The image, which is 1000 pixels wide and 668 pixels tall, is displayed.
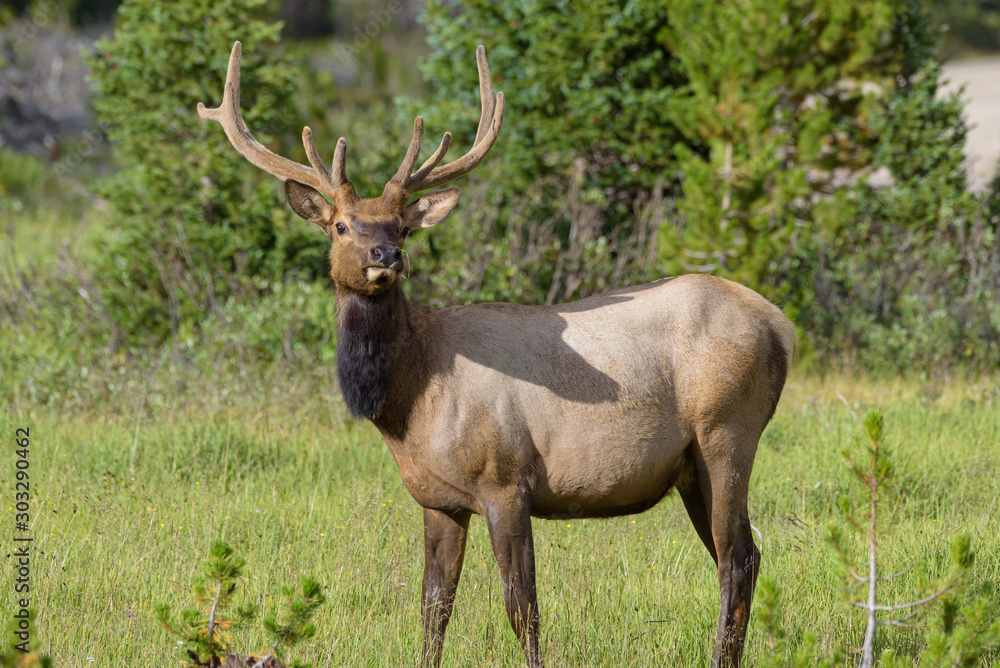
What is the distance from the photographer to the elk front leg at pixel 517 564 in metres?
4.23

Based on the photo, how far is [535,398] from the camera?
444 centimetres

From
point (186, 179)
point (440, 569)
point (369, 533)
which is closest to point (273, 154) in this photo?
point (369, 533)

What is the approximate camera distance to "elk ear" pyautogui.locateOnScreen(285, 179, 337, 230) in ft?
15.5

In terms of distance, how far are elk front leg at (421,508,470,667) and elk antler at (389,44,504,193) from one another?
1.59 m

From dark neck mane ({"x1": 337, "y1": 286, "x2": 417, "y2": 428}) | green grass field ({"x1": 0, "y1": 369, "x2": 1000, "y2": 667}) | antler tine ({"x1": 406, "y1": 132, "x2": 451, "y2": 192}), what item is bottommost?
green grass field ({"x1": 0, "y1": 369, "x2": 1000, "y2": 667})

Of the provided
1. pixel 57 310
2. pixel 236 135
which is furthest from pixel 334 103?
pixel 236 135

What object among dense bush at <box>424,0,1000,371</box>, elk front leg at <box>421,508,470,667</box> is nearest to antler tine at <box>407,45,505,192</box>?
elk front leg at <box>421,508,470,667</box>

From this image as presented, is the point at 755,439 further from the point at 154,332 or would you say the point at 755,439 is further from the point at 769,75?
the point at 154,332

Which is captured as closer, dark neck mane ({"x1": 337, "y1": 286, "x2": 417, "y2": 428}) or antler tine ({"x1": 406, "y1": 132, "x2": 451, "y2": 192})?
dark neck mane ({"x1": 337, "y1": 286, "x2": 417, "y2": 428})

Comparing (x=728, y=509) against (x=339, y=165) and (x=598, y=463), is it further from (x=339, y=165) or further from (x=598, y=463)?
(x=339, y=165)

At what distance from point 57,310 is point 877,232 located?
8493 millimetres

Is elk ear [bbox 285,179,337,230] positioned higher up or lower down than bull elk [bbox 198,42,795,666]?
higher up

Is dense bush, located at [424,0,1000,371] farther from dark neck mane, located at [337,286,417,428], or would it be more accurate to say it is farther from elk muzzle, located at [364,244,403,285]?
elk muzzle, located at [364,244,403,285]

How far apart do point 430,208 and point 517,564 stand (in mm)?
1832
